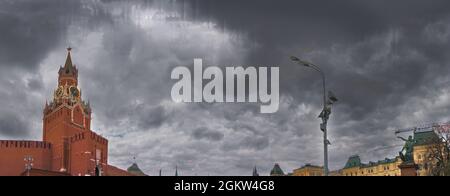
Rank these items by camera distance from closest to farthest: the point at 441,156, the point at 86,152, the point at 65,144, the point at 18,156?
the point at 441,156 < the point at 86,152 < the point at 18,156 < the point at 65,144

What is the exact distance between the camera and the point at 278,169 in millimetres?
103438

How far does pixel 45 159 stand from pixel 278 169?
43412 mm

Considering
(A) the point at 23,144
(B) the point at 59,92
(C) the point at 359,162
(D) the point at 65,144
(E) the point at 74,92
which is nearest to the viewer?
(A) the point at 23,144

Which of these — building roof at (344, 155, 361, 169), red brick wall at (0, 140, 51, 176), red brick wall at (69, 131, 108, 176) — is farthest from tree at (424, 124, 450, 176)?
building roof at (344, 155, 361, 169)

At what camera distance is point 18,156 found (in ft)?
263

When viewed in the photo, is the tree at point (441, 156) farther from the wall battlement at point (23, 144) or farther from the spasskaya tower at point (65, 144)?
the wall battlement at point (23, 144)

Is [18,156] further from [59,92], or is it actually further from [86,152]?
[59,92]

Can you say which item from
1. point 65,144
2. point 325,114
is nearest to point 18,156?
point 65,144

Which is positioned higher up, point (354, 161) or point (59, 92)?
point (59, 92)

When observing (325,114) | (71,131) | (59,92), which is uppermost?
(59,92)

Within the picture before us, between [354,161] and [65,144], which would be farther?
[354,161]
